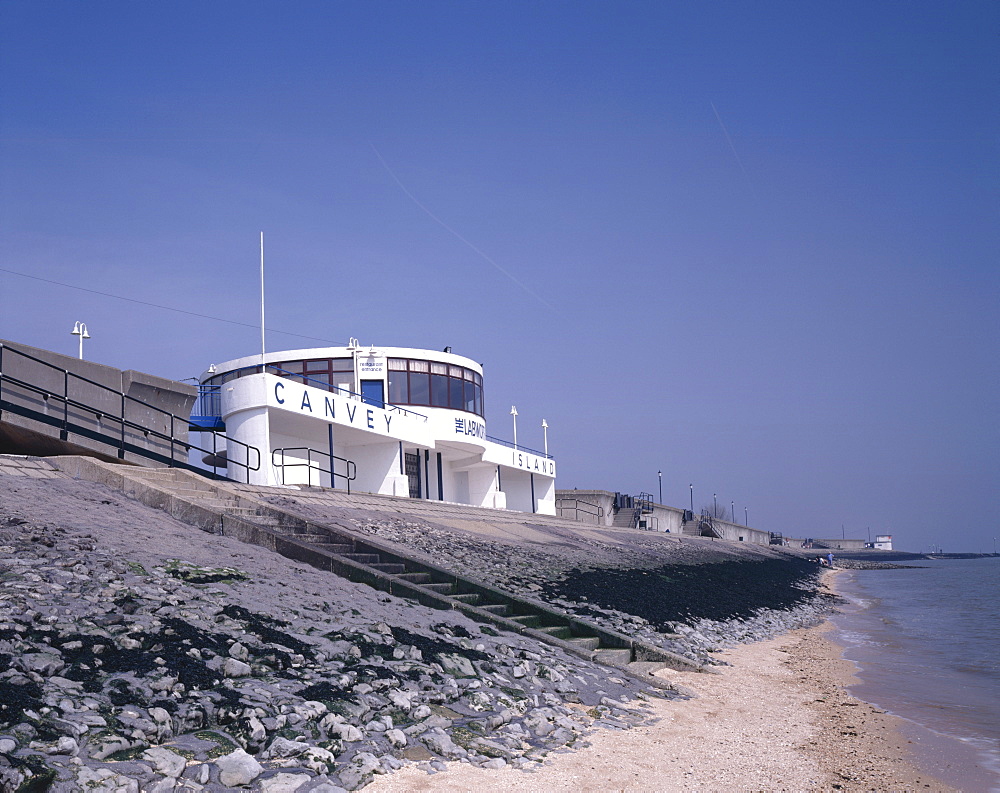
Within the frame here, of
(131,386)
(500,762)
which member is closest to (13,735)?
(500,762)

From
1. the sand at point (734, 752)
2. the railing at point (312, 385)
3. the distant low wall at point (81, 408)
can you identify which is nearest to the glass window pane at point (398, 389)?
the railing at point (312, 385)

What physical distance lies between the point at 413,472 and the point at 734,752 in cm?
2575

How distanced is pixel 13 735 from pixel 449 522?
15731 mm

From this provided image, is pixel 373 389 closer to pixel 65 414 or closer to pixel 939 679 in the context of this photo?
pixel 65 414

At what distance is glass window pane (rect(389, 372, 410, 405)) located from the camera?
3148 centimetres

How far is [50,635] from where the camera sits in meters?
5.58

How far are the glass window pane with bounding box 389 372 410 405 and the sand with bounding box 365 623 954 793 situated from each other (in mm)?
22494

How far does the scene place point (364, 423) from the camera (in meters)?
25.6

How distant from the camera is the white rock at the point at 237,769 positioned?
4.43 m

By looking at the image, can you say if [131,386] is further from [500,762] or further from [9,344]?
[500,762]

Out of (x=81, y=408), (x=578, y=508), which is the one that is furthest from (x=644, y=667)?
(x=578, y=508)

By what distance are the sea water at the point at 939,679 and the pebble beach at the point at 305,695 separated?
1.44ft

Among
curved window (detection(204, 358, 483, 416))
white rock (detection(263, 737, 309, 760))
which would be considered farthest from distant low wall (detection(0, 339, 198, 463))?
curved window (detection(204, 358, 483, 416))

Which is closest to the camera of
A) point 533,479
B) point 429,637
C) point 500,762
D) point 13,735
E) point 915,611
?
point 13,735
